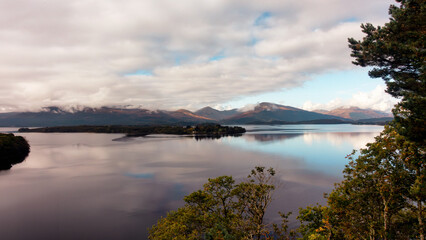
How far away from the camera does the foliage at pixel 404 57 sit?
14.2 m

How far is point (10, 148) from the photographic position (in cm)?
9719

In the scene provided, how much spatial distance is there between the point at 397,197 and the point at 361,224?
387 centimetres

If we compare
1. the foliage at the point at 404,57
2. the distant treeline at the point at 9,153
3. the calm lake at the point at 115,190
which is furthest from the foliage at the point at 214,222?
the distant treeline at the point at 9,153

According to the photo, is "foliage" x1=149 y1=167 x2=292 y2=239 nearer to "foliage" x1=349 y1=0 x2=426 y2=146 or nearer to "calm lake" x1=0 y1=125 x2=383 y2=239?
"foliage" x1=349 y1=0 x2=426 y2=146

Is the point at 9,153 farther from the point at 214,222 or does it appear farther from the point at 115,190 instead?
the point at 214,222

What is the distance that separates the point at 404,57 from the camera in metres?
19.1

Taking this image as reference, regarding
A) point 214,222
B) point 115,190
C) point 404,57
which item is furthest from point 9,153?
point 404,57

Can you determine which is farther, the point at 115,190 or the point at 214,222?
the point at 115,190

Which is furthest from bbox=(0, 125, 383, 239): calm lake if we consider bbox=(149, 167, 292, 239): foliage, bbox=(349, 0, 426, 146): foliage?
bbox=(349, 0, 426, 146): foliage

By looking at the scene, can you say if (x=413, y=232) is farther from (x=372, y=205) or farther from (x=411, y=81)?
(x=411, y=81)

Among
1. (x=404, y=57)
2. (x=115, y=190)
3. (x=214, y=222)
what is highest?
(x=404, y=57)

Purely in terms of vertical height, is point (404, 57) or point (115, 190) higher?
point (404, 57)

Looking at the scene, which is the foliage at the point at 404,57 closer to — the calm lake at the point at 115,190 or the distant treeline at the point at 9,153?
the calm lake at the point at 115,190

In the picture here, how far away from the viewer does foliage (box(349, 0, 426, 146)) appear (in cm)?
1421
